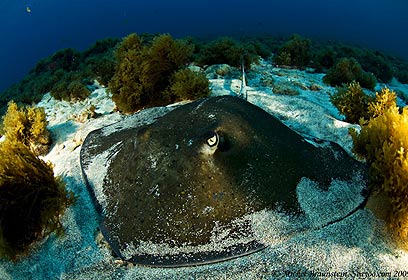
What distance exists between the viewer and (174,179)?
292 cm

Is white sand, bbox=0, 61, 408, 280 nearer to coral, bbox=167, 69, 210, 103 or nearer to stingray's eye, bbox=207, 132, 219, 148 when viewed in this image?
stingray's eye, bbox=207, 132, 219, 148

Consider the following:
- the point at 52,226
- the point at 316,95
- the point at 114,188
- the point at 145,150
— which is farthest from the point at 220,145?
the point at 316,95

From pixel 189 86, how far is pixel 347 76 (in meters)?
5.02

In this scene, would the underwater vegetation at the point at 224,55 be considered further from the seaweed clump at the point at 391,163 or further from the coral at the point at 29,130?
the seaweed clump at the point at 391,163

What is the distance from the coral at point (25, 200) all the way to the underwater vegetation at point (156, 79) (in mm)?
2890

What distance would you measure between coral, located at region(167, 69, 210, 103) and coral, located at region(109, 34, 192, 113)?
0.40m

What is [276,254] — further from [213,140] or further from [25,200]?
[25,200]

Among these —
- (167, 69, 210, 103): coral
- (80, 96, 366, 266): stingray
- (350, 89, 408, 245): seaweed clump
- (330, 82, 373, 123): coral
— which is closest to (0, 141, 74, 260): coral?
(80, 96, 366, 266): stingray

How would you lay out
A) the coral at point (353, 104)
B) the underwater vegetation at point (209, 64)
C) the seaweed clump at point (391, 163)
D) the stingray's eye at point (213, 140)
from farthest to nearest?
the underwater vegetation at point (209, 64) < the coral at point (353, 104) < the seaweed clump at point (391, 163) < the stingray's eye at point (213, 140)

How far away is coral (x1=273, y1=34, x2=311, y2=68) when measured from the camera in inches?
416

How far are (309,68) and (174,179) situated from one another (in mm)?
9323

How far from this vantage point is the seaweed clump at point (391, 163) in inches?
120

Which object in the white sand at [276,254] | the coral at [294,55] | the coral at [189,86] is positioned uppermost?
the coral at [189,86]

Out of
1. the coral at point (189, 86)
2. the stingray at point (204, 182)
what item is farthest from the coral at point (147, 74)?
the stingray at point (204, 182)
